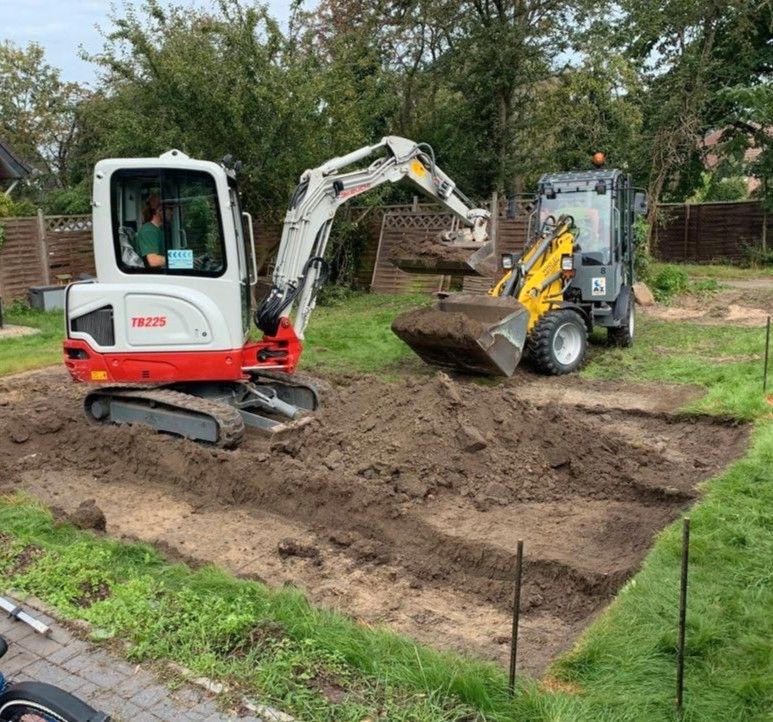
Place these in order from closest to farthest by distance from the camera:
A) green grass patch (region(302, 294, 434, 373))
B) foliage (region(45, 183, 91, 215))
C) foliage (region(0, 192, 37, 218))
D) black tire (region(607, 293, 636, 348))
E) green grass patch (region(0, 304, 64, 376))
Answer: green grass patch (region(302, 294, 434, 373)) → black tire (region(607, 293, 636, 348)) → green grass patch (region(0, 304, 64, 376)) → foliage (region(0, 192, 37, 218)) → foliage (region(45, 183, 91, 215))

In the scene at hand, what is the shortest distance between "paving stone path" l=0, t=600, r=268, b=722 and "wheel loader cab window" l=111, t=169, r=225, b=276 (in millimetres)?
3632

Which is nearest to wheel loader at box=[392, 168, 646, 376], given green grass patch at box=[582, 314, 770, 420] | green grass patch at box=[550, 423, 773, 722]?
green grass patch at box=[582, 314, 770, 420]

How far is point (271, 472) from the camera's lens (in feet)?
21.1

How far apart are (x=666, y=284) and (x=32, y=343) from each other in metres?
12.0

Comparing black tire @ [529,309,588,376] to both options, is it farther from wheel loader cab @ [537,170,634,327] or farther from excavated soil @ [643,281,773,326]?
excavated soil @ [643,281,773,326]

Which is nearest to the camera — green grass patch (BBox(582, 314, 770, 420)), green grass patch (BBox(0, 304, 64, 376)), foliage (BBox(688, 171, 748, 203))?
green grass patch (BBox(582, 314, 770, 420))

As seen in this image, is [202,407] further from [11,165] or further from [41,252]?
[11,165]

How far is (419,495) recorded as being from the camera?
20.1ft

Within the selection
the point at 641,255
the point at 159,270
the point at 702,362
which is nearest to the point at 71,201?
the point at 641,255

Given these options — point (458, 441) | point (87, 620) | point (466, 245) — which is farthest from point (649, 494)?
point (87, 620)

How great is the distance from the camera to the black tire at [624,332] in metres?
11.4

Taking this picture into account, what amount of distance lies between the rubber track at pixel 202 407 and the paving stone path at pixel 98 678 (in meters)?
2.86

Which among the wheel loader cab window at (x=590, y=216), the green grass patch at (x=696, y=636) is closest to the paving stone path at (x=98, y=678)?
the green grass patch at (x=696, y=636)

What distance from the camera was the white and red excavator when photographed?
712 cm
